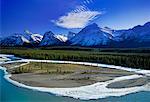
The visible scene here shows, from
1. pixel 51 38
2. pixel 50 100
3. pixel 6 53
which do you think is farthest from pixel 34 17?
pixel 50 100

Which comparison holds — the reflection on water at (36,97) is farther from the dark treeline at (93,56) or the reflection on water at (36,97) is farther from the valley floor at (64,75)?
the dark treeline at (93,56)

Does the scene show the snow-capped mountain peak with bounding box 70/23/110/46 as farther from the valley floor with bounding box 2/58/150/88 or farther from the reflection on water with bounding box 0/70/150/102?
the reflection on water with bounding box 0/70/150/102

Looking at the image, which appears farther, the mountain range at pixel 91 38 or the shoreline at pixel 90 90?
the mountain range at pixel 91 38

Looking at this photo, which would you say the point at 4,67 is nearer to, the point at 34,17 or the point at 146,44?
the point at 34,17

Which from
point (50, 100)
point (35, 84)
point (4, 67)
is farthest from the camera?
point (4, 67)

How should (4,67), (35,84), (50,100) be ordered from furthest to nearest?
(4,67)
(35,84)
(50,100)

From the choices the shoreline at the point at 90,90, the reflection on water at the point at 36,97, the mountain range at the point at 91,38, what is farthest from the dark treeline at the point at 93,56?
the reflection on water at the point at 36,97

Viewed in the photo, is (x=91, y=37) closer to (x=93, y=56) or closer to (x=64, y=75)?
(x=93, y=56)

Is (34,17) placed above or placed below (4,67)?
above
